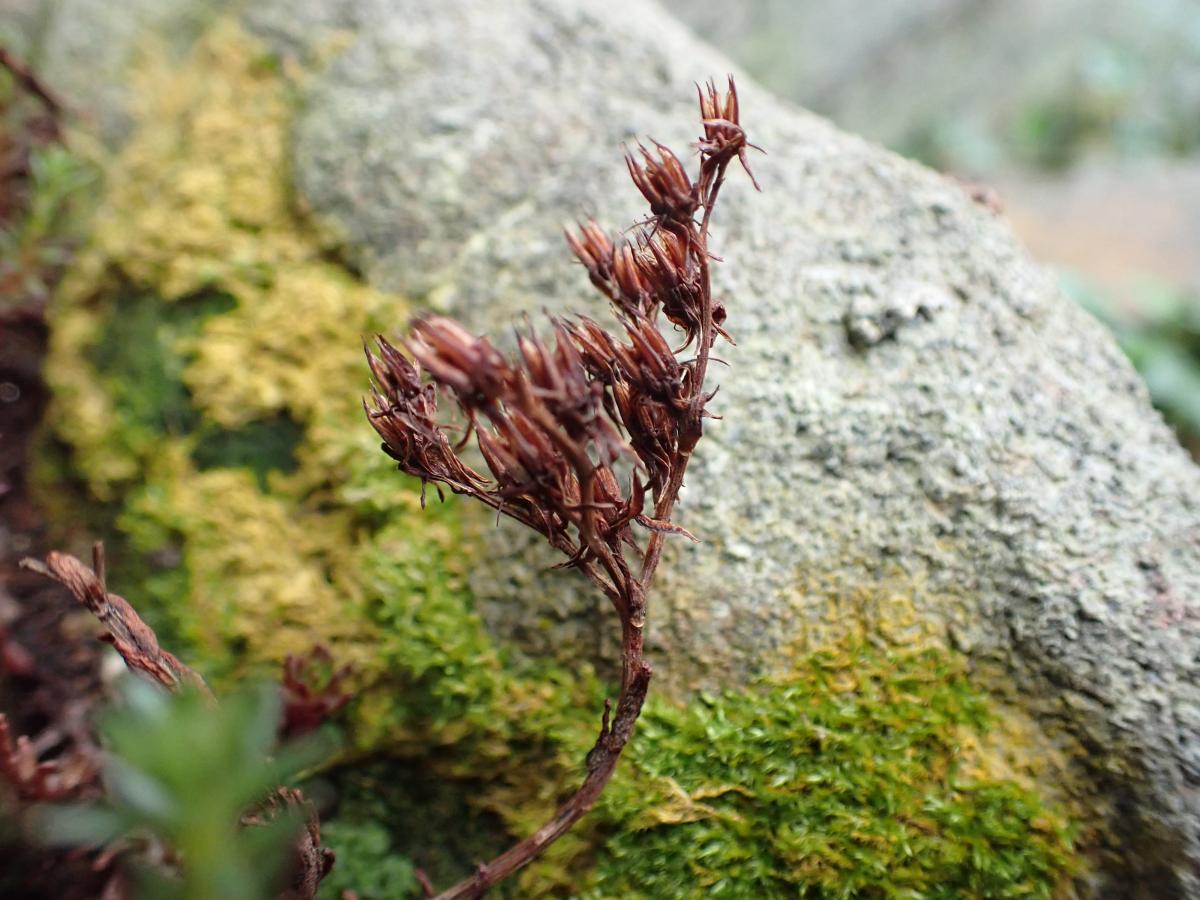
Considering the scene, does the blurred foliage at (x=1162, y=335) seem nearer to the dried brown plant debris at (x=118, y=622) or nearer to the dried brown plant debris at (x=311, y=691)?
the dried brown plant debris at (x=311, y=691)

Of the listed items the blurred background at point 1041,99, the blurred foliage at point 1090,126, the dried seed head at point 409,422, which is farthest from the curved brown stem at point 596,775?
the blurred foliage at point 1090,126

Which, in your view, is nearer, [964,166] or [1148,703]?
[1148,703]

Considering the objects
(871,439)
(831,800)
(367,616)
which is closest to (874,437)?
(871,439)

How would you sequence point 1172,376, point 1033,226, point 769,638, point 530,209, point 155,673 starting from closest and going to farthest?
point 155,673 → point 769,638 → point 530,209 → point 1172,376 → point 1033,226

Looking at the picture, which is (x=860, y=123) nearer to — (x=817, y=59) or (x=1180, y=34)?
(x=817, y=59)

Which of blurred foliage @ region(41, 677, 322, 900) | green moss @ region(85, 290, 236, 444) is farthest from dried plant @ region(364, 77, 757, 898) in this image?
green moss @ region(85, 290, 236, 444)

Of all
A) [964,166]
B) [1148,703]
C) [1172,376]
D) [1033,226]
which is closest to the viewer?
[1148,703]

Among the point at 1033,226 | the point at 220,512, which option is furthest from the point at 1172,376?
the point at 220,512

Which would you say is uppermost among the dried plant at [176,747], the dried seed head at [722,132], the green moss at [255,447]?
the dried seed head at [722,132]
